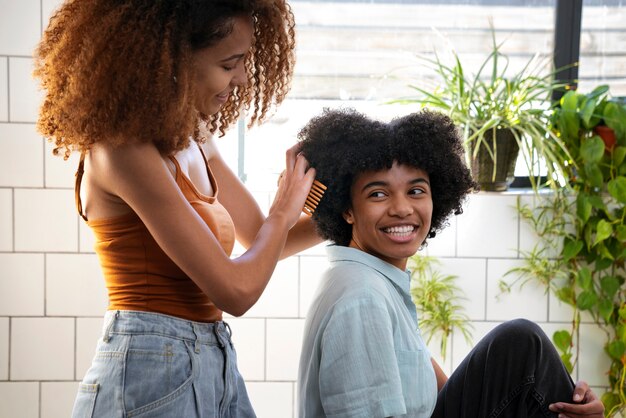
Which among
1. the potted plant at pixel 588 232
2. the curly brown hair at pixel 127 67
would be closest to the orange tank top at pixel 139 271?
the curly brown hair at pixel 127 67

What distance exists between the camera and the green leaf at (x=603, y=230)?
9.23ft

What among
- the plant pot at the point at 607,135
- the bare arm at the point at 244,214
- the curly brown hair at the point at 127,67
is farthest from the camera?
the plant pot at the point at 607,135

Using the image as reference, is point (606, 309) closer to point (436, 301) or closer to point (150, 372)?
point (436, 301)

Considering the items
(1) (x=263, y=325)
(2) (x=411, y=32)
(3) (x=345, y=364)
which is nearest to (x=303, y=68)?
(2) (x=411, y=32)

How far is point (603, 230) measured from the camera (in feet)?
9.24

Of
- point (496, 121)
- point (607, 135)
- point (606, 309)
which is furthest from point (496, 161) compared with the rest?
point (606, 309)

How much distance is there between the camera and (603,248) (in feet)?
9.39

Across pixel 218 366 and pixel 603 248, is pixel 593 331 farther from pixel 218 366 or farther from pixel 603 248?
pixel 218 366

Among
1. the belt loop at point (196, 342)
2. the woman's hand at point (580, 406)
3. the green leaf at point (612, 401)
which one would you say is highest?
the belt loop at point (196, 342)

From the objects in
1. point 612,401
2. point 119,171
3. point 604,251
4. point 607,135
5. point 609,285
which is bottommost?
point 612,401

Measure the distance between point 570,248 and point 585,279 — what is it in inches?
4.4

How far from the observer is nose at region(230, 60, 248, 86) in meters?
1.59

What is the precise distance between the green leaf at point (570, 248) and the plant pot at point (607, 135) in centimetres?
33

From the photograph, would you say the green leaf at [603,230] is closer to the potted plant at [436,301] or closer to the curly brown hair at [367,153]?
the potted plant at [436,301]
